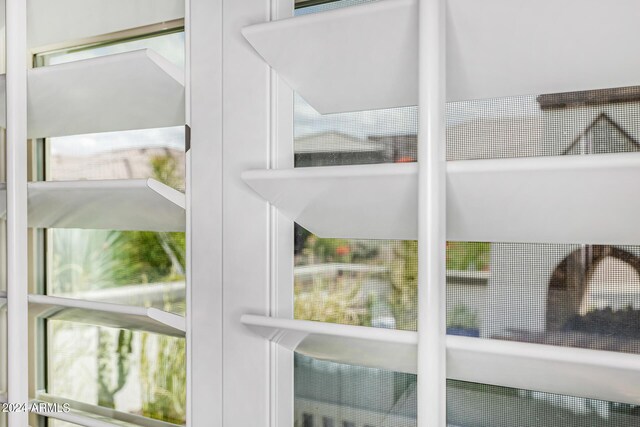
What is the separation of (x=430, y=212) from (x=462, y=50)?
0.63ft

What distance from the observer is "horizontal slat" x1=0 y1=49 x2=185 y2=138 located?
86 centimetres

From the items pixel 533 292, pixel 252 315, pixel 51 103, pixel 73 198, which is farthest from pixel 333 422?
pixel 51 103

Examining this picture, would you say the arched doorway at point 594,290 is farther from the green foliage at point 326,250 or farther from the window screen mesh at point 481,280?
the green foliage at point 326,250

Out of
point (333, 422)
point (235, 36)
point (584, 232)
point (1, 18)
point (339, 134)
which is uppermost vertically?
point (1, 18)

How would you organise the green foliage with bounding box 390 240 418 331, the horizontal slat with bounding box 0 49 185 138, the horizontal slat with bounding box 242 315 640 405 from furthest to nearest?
the horizontal slat with bounding box 0 49 185 138 < the green foliage with bounding box 390 240 418 331 < the horizontal slat with bounding box 242 315 640 405

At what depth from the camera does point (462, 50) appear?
2.04ft

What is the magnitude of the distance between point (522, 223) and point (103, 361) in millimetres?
833

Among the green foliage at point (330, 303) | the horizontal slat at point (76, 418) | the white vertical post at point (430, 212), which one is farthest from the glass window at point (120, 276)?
the white vertical post at point (430, 212)

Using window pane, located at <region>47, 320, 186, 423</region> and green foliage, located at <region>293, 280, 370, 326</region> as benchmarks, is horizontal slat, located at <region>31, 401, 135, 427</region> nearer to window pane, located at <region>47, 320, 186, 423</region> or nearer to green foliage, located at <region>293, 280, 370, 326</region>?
window pane, located at <region>47, 320, 186, 423</region>

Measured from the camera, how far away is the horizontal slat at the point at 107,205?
2.80 feet

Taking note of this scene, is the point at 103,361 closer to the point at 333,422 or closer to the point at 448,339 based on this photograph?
the point at 333,422

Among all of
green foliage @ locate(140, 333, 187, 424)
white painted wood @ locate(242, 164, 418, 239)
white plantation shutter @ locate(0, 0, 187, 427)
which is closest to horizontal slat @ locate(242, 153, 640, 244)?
white painted wood @ locate(242, 164, 418, 239)

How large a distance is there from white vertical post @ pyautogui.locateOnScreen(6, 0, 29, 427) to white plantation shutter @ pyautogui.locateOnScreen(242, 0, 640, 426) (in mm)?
487

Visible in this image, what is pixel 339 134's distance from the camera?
81cm
